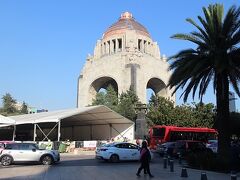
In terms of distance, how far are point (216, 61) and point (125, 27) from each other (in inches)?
2948

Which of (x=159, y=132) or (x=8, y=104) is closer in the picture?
(x=159, y=132)

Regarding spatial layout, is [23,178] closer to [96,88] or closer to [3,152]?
[3,152]

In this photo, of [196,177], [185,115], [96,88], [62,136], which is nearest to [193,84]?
[196,177]

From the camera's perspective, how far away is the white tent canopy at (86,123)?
46.3m

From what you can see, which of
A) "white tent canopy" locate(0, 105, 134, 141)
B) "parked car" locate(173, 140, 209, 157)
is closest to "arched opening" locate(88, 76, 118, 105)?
"white tent canopy" locate(0, 105, 134, 141)

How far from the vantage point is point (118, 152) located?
27203mm

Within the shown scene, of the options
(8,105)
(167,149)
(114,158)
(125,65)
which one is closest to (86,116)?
(167,149)

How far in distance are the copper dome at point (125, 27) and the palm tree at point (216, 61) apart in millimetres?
70779

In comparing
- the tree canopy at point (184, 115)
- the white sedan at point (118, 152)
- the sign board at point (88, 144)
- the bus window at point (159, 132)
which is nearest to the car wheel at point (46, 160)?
the white sedan at point (118, 152)

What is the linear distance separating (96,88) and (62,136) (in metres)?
36.9

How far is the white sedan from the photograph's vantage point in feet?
88.4

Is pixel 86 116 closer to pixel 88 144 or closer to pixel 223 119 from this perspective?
pixel 88 144

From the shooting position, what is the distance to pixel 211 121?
63.2 metres

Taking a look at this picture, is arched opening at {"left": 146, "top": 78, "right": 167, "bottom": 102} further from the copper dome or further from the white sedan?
the white sedan
